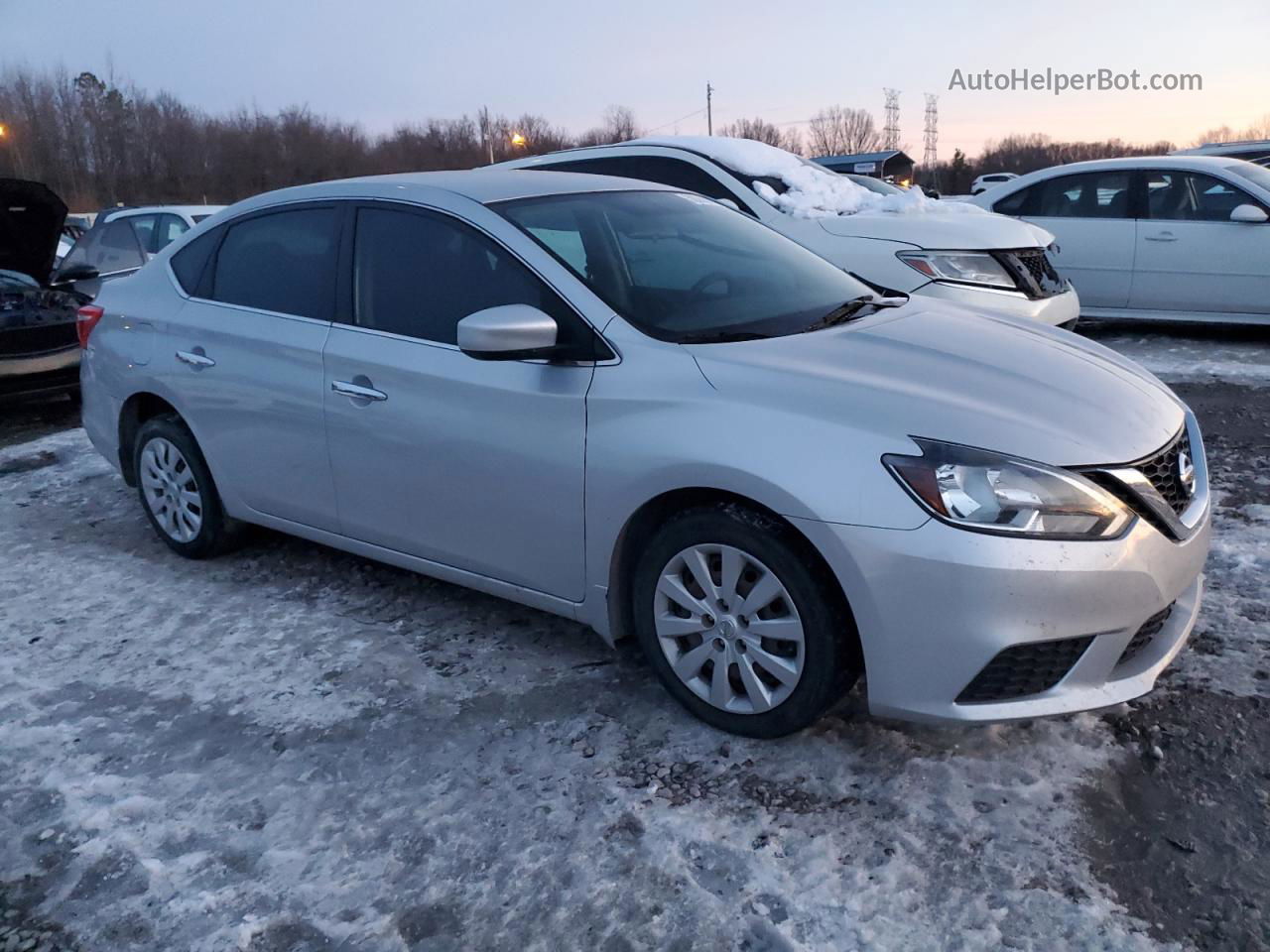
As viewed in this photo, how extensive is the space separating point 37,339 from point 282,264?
4433mm

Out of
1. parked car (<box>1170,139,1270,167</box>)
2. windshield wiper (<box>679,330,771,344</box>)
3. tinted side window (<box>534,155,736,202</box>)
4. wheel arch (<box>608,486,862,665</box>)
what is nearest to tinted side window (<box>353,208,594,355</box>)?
windshield wiper (<box>679,330,771,344</box>)

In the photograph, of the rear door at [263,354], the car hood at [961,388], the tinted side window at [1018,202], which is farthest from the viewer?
the tinted side window at [1018,202]

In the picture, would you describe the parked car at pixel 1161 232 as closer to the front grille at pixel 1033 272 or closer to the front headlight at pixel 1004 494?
the front grille at pixel 1033 272

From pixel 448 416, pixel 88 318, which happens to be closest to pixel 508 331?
Answer: pixel 448 416

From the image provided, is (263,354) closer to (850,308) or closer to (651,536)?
(651,536)

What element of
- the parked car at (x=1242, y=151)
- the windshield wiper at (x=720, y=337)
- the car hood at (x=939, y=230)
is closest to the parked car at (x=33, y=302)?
the car hood at (x=939, y=230)

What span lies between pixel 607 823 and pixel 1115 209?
8022 millimetres

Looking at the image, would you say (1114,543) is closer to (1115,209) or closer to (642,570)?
(642,570)

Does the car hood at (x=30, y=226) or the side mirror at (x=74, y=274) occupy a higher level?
the car hood at (x=30, y=226)

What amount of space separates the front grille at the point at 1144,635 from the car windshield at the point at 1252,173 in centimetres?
708

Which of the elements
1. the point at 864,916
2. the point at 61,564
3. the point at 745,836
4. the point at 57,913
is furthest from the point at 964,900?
the point at 61,564

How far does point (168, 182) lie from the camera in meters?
66.5

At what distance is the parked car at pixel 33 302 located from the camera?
7.29m

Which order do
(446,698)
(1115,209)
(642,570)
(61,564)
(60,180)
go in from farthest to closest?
(60,180) < (1115,209) < (61,564) < (446,698) < (642,570)
